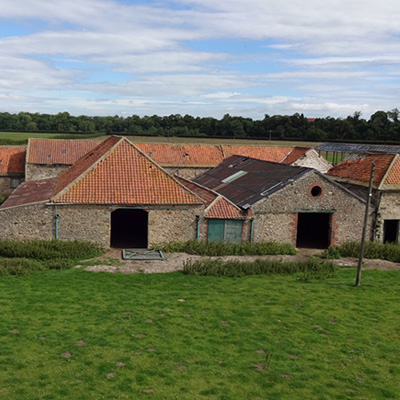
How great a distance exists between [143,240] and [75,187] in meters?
5.27

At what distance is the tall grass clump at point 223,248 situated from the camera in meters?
23.9

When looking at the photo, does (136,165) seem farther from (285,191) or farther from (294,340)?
(294,340)

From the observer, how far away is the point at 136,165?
86.5 ft

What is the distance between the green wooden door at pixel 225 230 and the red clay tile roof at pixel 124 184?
160 cm

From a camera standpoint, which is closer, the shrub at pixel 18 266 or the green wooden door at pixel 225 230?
the shrub at pixel 18 266

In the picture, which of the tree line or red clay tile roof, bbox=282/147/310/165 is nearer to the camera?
red clay tile roof, bbox=282/147/310/165

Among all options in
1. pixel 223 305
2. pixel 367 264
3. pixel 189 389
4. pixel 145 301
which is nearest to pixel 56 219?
pixel 145 301

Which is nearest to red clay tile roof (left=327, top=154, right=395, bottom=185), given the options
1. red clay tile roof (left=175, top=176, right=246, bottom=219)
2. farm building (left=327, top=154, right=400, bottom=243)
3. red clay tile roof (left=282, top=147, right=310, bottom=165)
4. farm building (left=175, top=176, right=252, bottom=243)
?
farm building (left=327, top=154, right=400, bottom=243)

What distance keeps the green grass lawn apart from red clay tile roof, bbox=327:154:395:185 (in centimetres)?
1135

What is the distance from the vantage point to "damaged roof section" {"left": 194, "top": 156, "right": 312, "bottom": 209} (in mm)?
26703

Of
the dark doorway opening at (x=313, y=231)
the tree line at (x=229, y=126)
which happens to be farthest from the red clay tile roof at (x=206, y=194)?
the tree line at (x=229, y=126)

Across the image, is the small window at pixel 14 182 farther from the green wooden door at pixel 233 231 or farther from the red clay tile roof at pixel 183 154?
the green wooden door at pixel 233 231

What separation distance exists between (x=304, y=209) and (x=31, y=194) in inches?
661

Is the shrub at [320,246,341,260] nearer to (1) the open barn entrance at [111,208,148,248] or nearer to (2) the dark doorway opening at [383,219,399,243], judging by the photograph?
(2) the dark doorway opening at [383,219,399,243]
